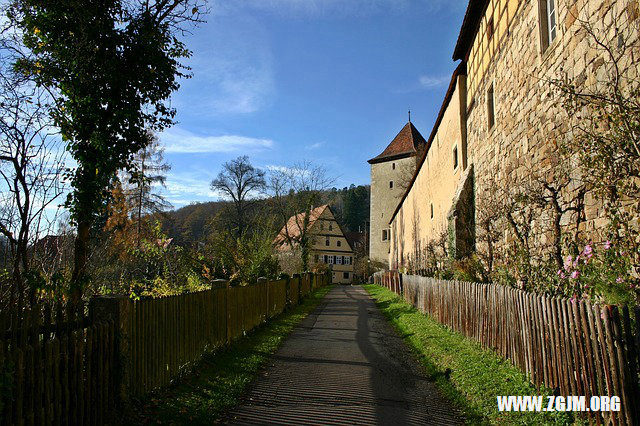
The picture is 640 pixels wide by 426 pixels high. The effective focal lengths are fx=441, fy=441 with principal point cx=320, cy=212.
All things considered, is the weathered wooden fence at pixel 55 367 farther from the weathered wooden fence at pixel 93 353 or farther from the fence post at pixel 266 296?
the fence post at pixel 266 296

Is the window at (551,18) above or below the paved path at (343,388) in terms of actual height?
above

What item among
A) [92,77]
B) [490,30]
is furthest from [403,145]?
[92,77]

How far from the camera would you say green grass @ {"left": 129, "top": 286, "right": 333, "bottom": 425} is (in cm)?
436

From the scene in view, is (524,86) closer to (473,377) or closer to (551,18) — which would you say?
(551,18)

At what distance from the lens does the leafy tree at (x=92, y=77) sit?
266 inches

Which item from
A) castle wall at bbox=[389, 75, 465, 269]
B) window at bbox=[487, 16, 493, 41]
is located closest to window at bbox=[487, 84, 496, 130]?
window at bbox=[487, 16, 493, 41]

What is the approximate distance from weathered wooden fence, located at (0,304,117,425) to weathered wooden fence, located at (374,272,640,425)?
4.19 m

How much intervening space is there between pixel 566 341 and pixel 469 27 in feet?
37.4

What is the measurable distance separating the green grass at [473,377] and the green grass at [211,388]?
8.31 ft

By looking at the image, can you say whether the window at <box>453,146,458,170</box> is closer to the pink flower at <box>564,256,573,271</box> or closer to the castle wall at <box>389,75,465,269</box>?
the castle wall at <box>389,75,465,269</box>

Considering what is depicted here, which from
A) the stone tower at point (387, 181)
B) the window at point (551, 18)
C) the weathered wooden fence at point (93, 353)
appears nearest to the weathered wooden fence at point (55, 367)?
the weathered wooden fence at point (93, 353)

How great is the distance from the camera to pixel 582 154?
5219 mm

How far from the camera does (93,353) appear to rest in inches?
151

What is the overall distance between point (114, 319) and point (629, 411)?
175 inches
